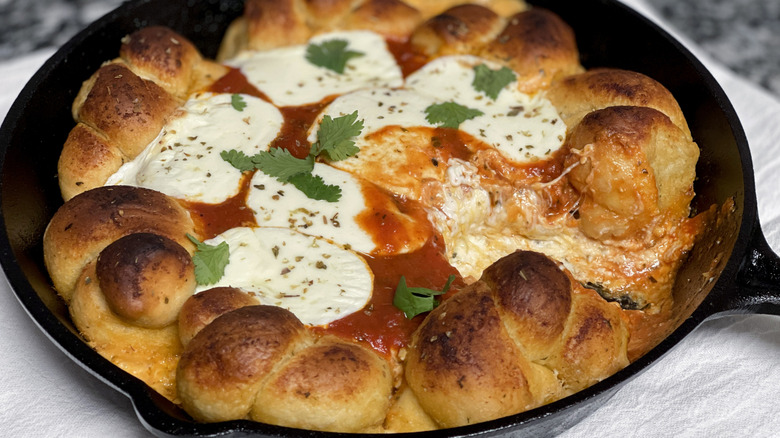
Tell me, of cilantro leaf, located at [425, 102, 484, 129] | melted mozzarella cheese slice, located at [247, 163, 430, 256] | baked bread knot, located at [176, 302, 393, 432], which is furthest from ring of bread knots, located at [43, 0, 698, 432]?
cilantro leaf, located at [425, 102, 484, 129]

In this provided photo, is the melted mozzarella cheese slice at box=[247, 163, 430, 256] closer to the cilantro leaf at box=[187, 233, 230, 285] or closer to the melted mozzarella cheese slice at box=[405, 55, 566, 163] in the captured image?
the cilantro leaf at box=[187, 233, 230, 285]

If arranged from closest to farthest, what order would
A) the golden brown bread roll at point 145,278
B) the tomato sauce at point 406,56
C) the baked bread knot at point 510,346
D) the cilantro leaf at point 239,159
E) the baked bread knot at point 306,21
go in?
1. the baked bread knot at point 510,346
2. the golden brown bread roll at point 145,278
3. the cilantro leaf at point 239,159
4. the tomato sauce at point 406,56
5. the baked bread knot at point 306,21

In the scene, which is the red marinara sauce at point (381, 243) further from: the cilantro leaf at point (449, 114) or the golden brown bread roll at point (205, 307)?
the golden brown bread roll at point (205, 307)

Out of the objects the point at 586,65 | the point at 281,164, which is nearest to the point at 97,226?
the point at 281,164

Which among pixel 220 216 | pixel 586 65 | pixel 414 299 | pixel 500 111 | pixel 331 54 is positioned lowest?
pixel 220 216

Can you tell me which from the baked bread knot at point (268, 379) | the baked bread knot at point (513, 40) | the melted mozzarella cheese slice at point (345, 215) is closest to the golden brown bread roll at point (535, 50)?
the baked bread knot at point (513, 40)

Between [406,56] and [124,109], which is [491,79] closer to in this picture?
[406,56]
